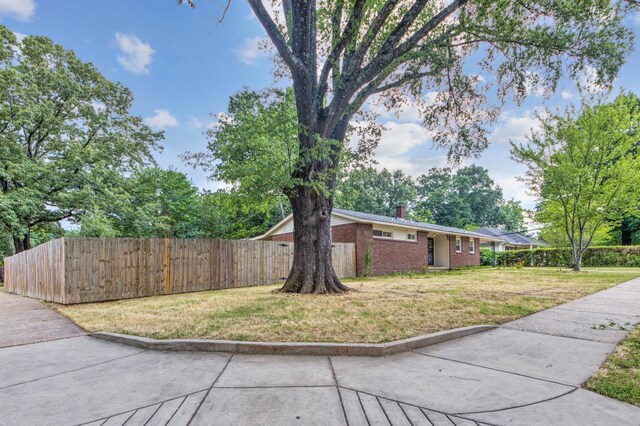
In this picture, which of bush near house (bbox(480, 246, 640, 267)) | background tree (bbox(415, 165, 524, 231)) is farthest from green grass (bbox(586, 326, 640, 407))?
background tree (bbox(415, 165, 524, 231))

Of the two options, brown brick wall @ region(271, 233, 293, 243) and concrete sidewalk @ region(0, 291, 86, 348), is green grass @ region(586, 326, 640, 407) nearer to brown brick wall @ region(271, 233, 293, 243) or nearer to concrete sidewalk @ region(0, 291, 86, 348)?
concrete sidewalk @ region(0, 291, 86, 348)

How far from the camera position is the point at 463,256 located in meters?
25.1

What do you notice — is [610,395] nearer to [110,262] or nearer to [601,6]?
[601,6]

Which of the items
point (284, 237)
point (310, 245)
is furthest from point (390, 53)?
point (284, 237)

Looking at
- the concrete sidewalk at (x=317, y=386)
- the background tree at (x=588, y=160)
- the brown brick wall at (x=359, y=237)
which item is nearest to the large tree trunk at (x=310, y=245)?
the concrete sidewalk at (x=317, y=386)

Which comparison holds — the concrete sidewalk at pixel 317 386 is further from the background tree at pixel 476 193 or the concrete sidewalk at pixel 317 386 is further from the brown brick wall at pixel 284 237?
the background tree at pixel 476 193

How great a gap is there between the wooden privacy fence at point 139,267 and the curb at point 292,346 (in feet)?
17.0

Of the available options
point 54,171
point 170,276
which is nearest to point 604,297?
point 170,276

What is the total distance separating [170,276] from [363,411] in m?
8.93

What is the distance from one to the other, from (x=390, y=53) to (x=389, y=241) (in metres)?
12.1

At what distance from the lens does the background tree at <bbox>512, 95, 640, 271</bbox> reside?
15539 mm

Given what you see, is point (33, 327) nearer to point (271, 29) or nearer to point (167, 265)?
point (167, 265)

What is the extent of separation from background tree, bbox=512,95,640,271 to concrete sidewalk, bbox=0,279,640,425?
15169mm

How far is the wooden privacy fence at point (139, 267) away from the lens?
8203 mm
